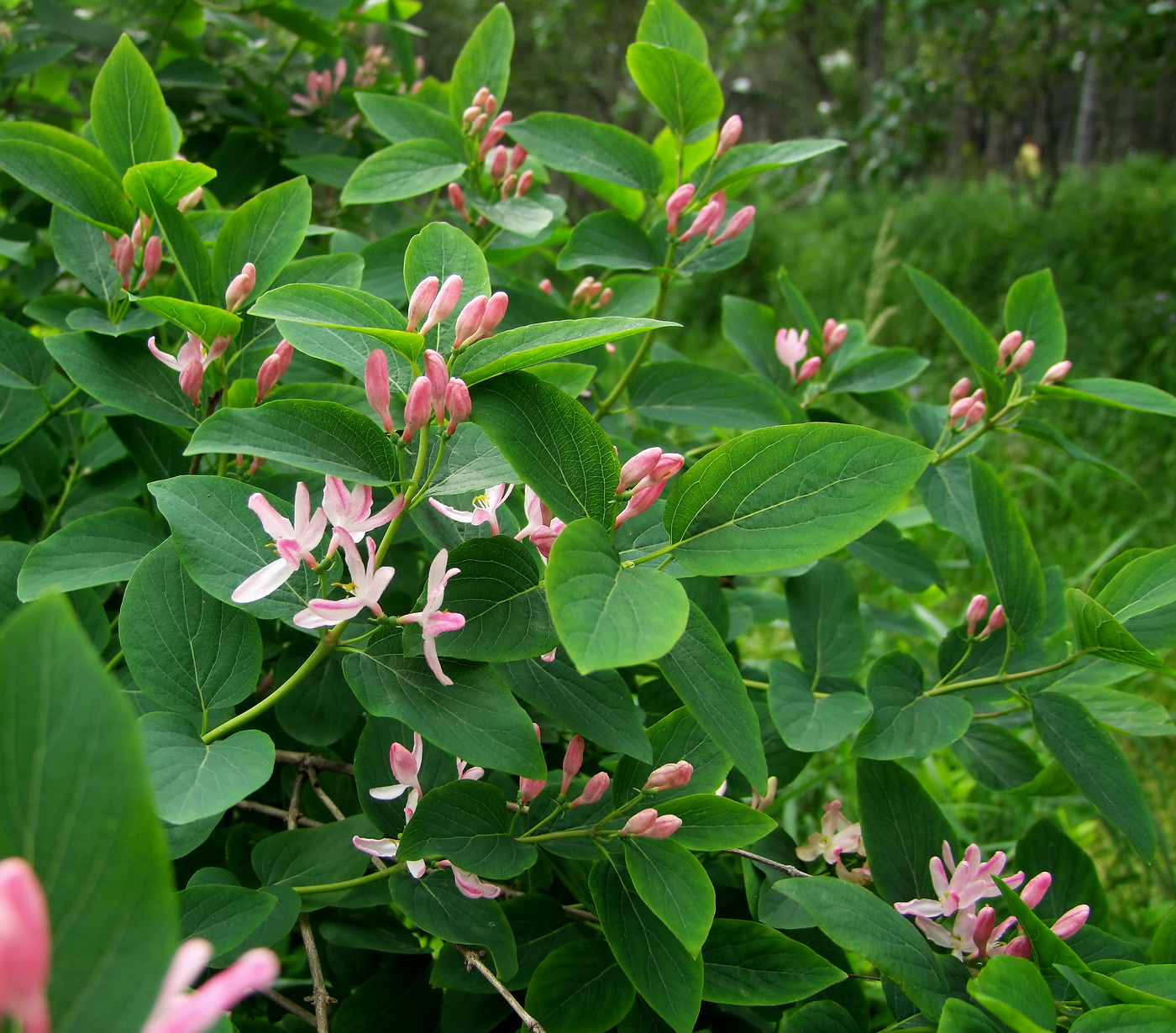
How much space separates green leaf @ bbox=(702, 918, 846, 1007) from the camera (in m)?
0.76

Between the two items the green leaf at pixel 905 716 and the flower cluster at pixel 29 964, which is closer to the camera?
the flower cluster at pixel 29 964

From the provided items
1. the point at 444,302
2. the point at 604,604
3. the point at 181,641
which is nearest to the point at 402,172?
the point at 444,302

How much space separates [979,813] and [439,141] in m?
2.13

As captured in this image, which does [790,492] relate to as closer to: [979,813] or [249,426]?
[249,426]

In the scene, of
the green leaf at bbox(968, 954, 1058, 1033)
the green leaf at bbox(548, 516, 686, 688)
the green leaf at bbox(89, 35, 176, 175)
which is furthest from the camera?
the green leaf at bbox(89, 35, 176, 175)

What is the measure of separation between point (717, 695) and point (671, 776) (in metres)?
0.15

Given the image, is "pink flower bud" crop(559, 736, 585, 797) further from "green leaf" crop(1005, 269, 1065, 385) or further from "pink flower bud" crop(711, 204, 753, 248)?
"green leaf" crop(1005, 269, 1065, 385)

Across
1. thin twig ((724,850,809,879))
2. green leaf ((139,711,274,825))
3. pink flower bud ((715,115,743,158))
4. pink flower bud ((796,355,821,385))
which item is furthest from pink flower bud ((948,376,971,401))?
green leaf ((139,711,274,825))

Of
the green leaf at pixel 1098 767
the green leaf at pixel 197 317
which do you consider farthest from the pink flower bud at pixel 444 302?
the green leaf at pixel 1098 767

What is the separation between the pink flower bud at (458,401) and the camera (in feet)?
1.99

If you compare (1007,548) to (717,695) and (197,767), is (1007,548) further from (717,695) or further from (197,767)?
(197,767)

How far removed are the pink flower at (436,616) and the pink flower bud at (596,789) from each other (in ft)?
0.66

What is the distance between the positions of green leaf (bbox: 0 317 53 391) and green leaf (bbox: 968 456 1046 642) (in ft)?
3.27

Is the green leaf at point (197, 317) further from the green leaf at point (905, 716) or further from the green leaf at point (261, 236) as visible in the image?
the green leaf at point (905, 716)
